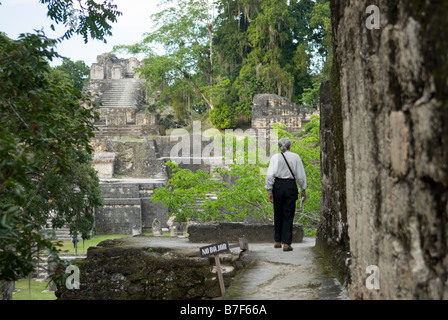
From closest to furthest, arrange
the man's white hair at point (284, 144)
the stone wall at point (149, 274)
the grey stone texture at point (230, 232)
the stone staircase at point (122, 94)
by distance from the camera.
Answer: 1. the man's white hair at point (284, 144)
2. the stone wall at point (149, 274)
3. the grey stone texture at point (230, 232)
4. the stone staircase at point (122, 94)

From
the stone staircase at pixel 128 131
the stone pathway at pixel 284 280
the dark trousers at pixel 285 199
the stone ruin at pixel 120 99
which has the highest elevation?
the stone ruin at pixel 120 99

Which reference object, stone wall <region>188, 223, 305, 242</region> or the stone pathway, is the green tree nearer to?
the stone pathway

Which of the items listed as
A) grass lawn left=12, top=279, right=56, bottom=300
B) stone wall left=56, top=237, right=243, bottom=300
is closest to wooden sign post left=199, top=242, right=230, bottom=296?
stone wall left=56, top=237, right=243, bottom=300

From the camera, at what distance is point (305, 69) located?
31.1 m

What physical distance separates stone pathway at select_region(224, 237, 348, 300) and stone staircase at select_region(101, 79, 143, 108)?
97.9 feet

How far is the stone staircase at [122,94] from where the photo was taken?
35.9m

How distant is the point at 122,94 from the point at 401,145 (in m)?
36.1

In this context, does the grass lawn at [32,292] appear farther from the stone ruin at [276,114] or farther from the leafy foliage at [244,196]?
the stone ruin at [276,114]

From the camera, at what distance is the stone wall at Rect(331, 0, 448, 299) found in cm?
209

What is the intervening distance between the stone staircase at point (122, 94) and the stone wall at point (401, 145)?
33039mm

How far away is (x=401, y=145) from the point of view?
2.33 m

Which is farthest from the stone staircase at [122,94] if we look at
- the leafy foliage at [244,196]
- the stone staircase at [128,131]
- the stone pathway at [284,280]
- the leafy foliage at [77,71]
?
the stone pathway at [284,280]

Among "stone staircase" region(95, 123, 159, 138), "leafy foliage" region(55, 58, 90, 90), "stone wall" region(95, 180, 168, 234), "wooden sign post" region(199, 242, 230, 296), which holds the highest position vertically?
"leafy foliage" region(55, 58, 90, 90)

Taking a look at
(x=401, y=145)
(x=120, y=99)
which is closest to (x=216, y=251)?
(x=401, y=145)
